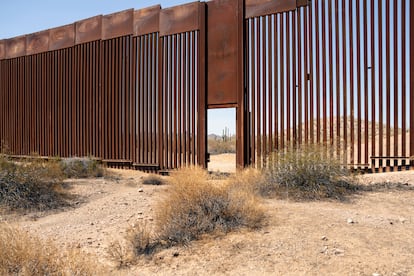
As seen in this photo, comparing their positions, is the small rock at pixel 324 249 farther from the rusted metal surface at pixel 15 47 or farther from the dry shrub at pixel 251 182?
the rusted metal surface at pixel 15 47

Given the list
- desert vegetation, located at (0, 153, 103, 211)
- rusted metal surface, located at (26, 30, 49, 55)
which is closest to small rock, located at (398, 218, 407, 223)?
desert vegetation, located at (0, 153, 103, 211)

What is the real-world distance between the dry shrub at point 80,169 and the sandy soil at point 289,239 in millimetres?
4953

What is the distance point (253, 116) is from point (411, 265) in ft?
27.2

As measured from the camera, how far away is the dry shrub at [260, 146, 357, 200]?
7.66m

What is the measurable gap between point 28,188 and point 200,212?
5.23 metres

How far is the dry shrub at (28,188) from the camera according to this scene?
8492 millimetres

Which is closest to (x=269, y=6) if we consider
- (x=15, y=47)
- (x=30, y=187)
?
(x=30, y=187)

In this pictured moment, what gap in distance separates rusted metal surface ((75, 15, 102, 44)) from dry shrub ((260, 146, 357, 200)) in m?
11.3

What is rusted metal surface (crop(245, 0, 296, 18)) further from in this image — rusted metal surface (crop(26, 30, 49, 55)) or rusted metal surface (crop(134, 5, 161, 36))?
rusted metal surface (crop(26, 30, 49, 55))

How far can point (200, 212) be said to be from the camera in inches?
229

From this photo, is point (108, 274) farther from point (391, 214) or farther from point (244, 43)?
point (244, 43)

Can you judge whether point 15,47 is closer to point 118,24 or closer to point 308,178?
point 118,24

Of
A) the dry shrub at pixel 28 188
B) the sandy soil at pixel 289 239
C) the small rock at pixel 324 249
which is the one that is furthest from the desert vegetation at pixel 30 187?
the small rock at pixel 324 249

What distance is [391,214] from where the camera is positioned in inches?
243
